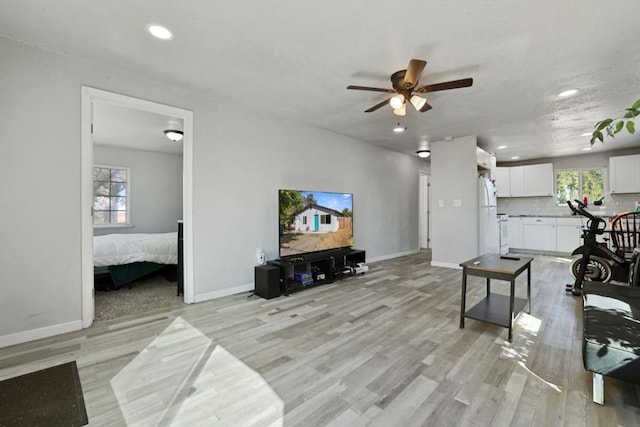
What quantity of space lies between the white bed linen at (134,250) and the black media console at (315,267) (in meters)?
1.56

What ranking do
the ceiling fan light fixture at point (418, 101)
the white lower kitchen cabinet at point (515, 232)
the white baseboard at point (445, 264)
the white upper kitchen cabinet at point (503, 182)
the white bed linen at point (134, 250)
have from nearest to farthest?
1. the ceiling fan light fixture at point (418, 101)
2. the white bed linen at point (134, 250)
3. the white baseboard at point (445, 264)
4. the white lower kitchen cabinet at point (515, 232)
5. the white upper kitchen cabinet at point (503, 182)

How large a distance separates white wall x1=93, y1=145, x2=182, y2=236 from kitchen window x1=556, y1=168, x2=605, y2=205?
371 inches

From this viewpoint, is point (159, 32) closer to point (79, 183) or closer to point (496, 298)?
point (79, 183)

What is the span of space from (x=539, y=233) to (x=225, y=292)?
7.39 m

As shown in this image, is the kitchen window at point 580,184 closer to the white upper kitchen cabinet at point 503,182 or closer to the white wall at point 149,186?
the white upper kitchen cabinet at point 503,182

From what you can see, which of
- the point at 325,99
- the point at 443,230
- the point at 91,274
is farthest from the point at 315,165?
the point at 91,274

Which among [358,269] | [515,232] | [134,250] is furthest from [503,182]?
[134,250]

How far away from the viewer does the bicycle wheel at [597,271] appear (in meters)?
3.63

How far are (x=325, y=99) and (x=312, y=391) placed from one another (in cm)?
309

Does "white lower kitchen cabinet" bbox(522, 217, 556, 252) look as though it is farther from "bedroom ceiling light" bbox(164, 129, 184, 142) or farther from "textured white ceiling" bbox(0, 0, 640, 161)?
"bedroom ceiling light" bbox(164, 129, 184, 142)

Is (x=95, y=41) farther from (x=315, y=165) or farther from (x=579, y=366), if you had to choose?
(x=579, y=366)

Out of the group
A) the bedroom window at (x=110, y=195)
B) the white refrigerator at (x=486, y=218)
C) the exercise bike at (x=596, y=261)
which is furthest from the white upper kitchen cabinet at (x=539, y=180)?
the bedroom window at (x=110, y=195)

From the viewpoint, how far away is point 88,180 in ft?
8.97

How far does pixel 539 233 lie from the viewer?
6.98 meters
